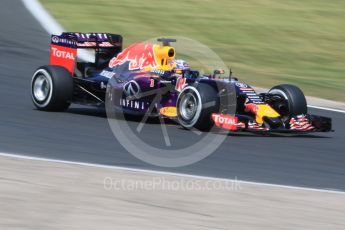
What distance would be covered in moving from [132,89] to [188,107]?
107cm

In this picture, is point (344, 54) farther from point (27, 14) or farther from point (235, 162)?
point (235, 162)

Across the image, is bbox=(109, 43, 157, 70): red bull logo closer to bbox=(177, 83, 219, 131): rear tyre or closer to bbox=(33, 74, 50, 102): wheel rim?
bbox=(33, 74, 50, 102): wheel rim

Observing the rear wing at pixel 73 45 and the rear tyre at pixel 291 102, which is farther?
the rear wing at pixel 73 45

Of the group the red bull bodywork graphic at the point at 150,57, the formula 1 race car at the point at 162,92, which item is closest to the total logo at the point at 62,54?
the formula 1 race car at the point at 162,92

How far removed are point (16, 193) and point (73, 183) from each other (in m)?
0.70

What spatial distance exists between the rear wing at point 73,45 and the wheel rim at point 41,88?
23.7 inches

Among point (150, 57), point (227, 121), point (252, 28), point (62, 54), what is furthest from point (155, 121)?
point (252, 28)

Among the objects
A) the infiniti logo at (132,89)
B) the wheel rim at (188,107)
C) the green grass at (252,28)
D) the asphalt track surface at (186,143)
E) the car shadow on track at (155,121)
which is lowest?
the asphalt track surface at (186,143)

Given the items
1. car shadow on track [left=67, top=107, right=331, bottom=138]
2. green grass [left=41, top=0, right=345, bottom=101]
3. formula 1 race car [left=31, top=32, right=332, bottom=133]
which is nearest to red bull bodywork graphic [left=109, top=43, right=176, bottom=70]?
formula 1 race car [left=31, top=32, right=332, bottom=133]

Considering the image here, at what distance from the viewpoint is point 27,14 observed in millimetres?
23828

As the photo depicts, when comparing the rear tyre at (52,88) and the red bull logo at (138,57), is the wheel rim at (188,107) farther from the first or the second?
the rear tyre at (52,88)

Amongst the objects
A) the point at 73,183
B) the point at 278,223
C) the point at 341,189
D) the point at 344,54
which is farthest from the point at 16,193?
the point at 344,54

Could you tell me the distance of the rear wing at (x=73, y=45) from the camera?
1338 centimetres

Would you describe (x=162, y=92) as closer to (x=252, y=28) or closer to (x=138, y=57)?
(x=138, y=57)
